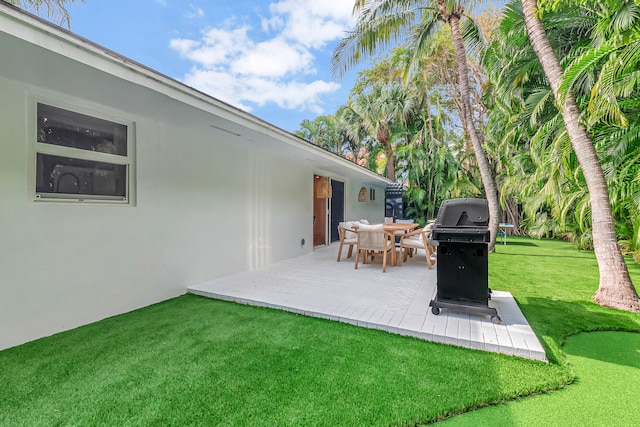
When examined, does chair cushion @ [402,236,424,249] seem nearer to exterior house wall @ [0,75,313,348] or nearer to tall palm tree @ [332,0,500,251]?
tall palm tree @ [332,0,500,251]

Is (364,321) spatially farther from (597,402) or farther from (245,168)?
(245,168)

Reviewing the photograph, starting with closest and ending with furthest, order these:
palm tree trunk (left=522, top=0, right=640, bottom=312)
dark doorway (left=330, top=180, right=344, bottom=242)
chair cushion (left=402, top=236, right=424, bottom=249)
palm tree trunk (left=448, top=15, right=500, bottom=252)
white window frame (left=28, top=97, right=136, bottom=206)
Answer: white window frame (left=28, top=97, right=136, bottom=206), palm tree trunk (left=522, top=0, right=640, bottom=312), chair cushion (left=402, top=236, right=424, bottom=249), palm tree trunk (left=448, top=15, right=500, bottom=252), dark doorway (left=330, top=180, right=344, bottom=242)

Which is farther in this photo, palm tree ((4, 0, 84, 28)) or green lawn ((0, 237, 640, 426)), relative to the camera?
palm tree ((4, 0, 84, 28))

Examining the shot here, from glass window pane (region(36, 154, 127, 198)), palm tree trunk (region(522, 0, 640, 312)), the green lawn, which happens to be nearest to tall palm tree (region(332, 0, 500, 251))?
palm tree trunk (region(522, 0, 640, 312))

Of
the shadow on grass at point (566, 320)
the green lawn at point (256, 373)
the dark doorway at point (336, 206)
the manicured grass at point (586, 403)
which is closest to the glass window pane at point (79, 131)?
Answer: the green lawn at point (256, 373)

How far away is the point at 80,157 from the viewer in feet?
12.0

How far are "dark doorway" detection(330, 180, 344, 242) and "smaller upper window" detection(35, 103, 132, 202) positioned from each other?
24.7ft

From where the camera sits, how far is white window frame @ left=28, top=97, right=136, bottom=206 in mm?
3250

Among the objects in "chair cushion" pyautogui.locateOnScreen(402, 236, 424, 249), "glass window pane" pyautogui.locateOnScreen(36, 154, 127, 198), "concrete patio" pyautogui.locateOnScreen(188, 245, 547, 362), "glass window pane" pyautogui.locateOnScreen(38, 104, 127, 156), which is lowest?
"concrete patio" pyautogui.locateOnScreen(188, 245, 547, 362)

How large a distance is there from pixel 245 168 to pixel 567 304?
613cm

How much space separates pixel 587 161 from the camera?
4.54m

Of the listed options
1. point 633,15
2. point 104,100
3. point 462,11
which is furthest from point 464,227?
point 462,11

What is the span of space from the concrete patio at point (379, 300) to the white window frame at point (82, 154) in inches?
76.4

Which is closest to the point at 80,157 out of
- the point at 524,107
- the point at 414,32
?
the point at 524,107
